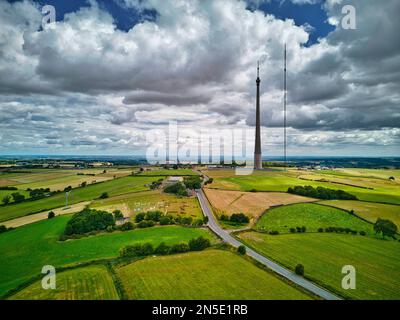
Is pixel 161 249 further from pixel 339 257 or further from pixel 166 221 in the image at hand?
pixel 339 257

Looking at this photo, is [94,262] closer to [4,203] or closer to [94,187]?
[4,203]

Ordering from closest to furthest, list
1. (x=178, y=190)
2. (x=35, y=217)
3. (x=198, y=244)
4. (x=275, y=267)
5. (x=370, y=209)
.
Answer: (x=275, y=267) → (x=198, y=244) → (x=35, y=217) → (x=370, y=209) → (x=178, y=190)

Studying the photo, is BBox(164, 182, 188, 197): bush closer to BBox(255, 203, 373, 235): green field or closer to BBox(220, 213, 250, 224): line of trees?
BBox(220, 213, 250, 224): line of trees

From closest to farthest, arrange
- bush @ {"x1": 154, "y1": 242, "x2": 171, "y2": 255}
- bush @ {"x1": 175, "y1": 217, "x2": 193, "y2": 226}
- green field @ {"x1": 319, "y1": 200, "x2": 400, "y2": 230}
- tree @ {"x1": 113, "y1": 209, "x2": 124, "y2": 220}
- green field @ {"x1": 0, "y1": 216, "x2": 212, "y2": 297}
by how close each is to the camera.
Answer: green field @ {"x1": 0, "y1": 216, "x2": 212, "y2": 297}
bush @ {"x1": 154, "y1": 242, "x2": 171, "y2": 255}
bush @ {"x1": 175, "y1": 217, "x2": 193, "y2": 226}
green field @ {"x1": 319, "y1": 200, "x2": 400, "y2": 230}
tree @ {"x1": 113, "y1": 209, "x2": 124, "y2": 220}

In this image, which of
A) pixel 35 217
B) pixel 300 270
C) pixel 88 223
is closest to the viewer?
pixel 300 270

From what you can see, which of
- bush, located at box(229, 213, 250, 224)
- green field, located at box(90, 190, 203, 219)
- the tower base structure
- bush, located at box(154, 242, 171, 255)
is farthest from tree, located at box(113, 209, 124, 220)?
the tower base structure

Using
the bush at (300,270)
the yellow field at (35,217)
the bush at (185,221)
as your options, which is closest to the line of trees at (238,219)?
the bush at (185,221)

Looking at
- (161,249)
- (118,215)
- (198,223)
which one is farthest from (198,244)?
(118,215)
